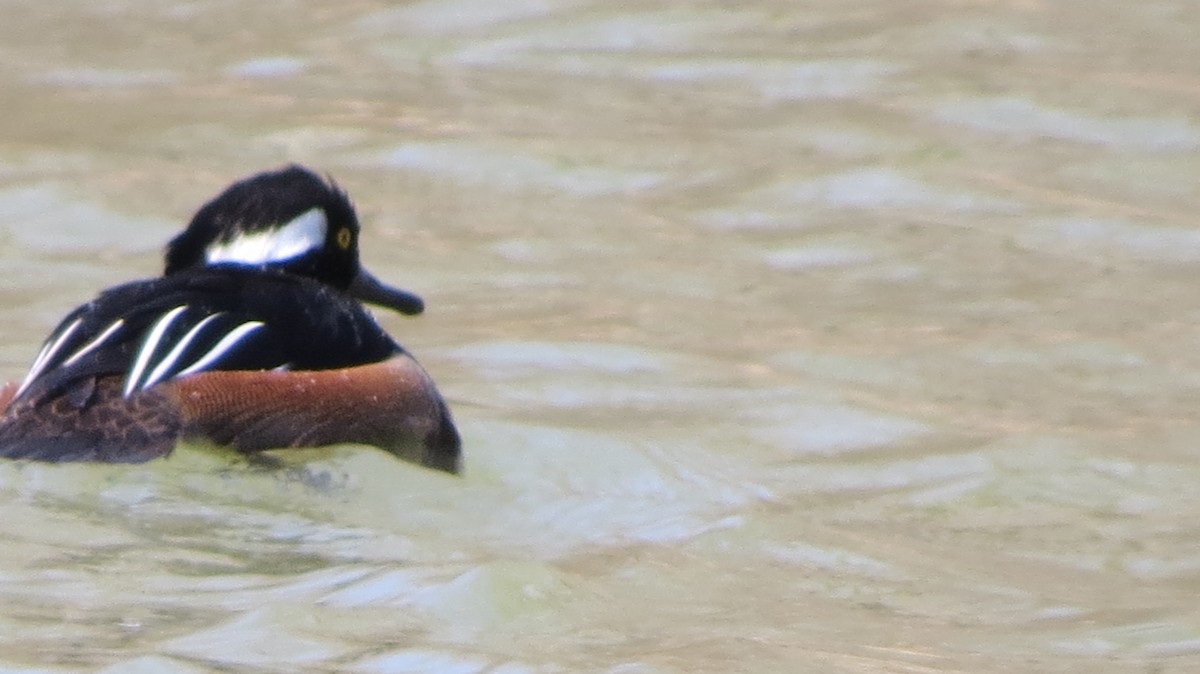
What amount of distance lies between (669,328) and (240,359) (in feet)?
9.20

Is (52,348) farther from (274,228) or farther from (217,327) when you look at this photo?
(274,228)

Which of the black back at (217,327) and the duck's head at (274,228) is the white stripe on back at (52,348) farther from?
the duck's head at (274,228)

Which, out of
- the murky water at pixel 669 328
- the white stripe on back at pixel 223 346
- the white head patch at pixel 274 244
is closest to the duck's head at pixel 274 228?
the white head patch at pixel 274 244

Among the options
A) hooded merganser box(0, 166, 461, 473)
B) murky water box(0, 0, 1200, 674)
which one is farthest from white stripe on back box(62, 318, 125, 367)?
murky water box(0, 0, 1200, 674)

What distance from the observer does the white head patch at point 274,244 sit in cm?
653

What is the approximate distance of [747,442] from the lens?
7266 mm

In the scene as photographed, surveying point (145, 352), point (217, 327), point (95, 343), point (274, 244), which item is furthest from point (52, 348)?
point (274, 244)

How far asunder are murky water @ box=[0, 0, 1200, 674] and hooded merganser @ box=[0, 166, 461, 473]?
13 cm

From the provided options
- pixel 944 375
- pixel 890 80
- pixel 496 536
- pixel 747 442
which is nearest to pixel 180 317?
pixel 496 536

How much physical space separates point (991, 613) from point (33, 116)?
7.32 m

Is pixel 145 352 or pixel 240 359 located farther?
pixel 240 359

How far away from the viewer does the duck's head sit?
6520 millimetres

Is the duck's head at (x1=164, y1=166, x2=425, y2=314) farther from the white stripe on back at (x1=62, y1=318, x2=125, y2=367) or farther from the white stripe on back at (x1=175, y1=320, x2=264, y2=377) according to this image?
the white stripe on back at (x1=62, y1=318, x2=125, y2=367)

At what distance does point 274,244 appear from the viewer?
21.6ft
